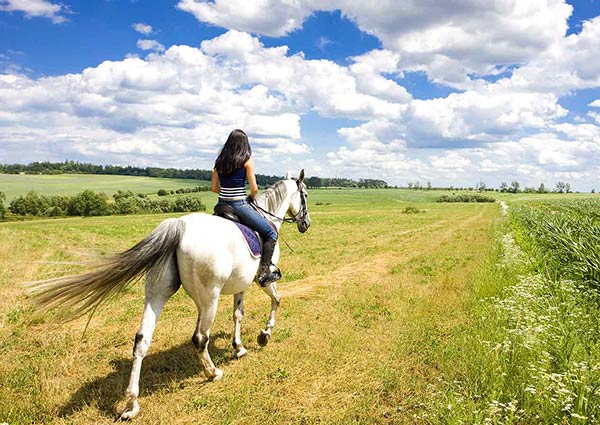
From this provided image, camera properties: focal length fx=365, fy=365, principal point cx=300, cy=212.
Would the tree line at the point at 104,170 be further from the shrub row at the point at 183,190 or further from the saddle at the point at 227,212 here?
the saddle at the point at 227,212

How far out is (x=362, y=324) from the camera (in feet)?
25.6

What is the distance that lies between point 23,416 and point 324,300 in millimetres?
6694

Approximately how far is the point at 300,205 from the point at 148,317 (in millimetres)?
3901

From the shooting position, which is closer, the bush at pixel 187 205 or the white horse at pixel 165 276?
the white horse at pixel 165 276

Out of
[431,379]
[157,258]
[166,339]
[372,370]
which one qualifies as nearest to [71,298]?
[157,258]

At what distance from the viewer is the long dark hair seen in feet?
18.8

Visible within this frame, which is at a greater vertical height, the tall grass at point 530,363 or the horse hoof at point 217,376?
the tall grass at point 530,363

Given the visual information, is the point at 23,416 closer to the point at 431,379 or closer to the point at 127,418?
the point at 127,418

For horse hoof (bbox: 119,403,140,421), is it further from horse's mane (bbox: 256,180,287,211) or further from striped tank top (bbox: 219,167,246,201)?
horse's mane (bbox: 256,180,287,211)

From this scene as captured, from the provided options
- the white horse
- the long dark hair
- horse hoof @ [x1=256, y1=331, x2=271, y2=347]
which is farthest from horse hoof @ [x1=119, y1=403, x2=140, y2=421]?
the long dark hair

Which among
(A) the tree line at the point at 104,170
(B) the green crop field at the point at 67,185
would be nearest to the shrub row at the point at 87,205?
(B) the green crop field at the point at 67,185

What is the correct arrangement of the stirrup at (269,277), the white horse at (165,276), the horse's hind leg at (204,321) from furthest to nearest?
the stirrup at (269,277) < the horse's hind leg at (204,321) < the white horse at (165,276)

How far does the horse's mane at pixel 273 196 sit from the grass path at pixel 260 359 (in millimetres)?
2589

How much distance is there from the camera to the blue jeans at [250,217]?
19.4 feet
